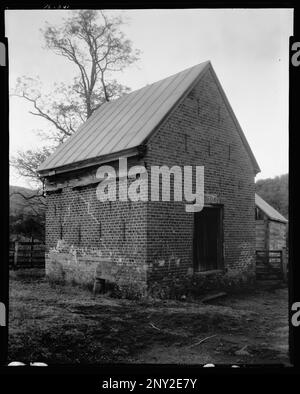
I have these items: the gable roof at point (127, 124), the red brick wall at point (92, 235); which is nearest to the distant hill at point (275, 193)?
the gable roof at point (127, 124)

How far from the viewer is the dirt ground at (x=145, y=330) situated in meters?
5.09

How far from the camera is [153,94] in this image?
10336mm

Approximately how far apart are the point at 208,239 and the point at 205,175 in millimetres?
1738

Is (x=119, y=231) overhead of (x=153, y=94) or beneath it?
beneath

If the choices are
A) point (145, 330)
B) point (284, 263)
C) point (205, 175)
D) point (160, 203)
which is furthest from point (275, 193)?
point (145, 330)

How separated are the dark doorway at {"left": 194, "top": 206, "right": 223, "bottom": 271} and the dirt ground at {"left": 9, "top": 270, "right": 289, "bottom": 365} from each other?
101 cm

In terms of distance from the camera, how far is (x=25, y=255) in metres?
14.4

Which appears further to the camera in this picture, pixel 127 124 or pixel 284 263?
pixel 284 263

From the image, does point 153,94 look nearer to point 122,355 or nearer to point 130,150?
point 130,150

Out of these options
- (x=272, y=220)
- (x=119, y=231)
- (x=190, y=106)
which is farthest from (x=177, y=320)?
(x=272, y=220)

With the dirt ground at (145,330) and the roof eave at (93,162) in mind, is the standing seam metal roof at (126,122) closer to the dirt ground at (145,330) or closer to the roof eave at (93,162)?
the roof eave at (93,162)

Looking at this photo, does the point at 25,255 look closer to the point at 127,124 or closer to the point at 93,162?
the point at 93,162

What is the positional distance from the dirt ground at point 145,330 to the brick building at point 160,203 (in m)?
0.90
